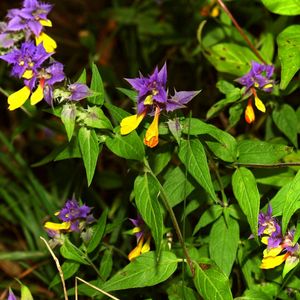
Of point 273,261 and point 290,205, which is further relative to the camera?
point 273,261

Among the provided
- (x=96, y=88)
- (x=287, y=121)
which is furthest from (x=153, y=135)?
(x=287, y=121)

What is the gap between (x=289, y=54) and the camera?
1.49m

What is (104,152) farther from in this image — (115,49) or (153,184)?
(153,184)

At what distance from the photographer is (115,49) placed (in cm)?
327

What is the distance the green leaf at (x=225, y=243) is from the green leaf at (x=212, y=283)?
0.29 ft

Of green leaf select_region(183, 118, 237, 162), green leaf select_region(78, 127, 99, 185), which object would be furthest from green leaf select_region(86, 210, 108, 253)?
green leaf select_region(183, 118, 237, 162)

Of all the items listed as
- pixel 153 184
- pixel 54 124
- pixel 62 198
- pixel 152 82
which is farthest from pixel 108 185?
pixel 152 82

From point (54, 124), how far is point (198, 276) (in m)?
0.95

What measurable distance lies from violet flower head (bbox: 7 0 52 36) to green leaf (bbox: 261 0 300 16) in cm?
66

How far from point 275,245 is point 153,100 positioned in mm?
466

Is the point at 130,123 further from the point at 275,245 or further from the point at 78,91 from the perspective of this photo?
the point at 275,245

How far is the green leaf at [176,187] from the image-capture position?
155 cm

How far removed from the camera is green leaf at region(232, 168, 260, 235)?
4.48 feet

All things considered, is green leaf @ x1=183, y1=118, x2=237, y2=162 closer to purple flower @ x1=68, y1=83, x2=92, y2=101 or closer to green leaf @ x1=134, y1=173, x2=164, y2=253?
green leaf @ x1=134, y1=173, x2=164, y2=253
